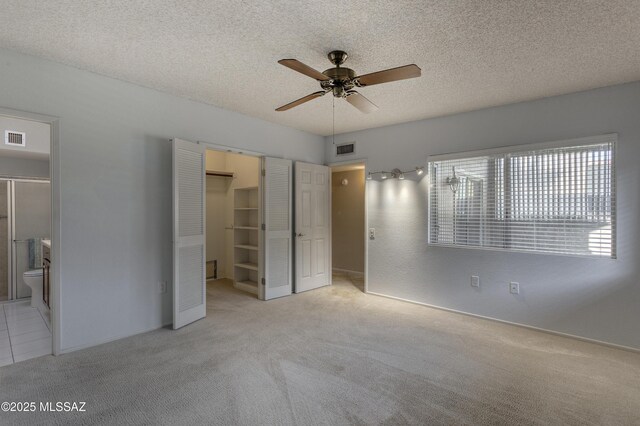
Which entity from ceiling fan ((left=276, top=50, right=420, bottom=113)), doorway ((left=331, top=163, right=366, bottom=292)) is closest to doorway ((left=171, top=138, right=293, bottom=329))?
ceiling fan ((left=276, top=50, right=420, bottom=113))

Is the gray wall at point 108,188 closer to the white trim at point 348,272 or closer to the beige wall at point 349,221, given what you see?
the beige wall at point 349,221

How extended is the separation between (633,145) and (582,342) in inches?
79.0

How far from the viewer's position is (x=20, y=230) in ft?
15.4

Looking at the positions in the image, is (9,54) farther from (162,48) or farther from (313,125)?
(313,125)

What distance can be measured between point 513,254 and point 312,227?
2833 mm

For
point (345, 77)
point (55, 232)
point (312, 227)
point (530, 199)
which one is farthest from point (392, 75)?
point (312, 227)

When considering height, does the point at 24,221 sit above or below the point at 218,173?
below

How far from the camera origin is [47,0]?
6.49 feet

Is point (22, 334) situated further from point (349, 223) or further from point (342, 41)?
point (349, 223)

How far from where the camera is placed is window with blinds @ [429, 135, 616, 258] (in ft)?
10.6

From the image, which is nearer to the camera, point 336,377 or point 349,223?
point 336,377

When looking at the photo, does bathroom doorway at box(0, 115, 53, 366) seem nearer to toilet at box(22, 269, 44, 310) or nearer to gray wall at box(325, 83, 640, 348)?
toilet at box(22, 269, 44, 310)

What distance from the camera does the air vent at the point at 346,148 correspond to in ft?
17.2

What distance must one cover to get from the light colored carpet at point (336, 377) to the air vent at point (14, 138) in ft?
9.76
